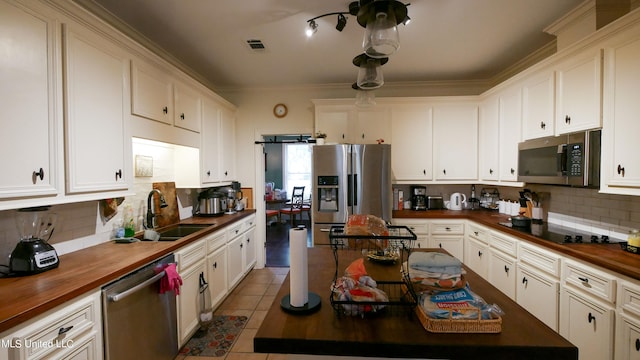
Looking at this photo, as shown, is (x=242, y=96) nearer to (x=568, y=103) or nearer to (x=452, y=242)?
(x=452, y=242)

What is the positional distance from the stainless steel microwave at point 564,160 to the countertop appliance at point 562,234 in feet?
1.36

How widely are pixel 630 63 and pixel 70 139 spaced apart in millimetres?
3339

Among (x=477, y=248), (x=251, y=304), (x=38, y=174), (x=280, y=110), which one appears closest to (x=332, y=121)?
(x=280, y=110)

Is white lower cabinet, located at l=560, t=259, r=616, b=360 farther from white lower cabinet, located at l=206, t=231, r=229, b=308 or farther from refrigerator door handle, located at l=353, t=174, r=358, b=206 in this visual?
white lower cabinet, located at l=206, t=231, r=229, b=308

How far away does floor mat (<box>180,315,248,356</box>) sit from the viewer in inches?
93.3

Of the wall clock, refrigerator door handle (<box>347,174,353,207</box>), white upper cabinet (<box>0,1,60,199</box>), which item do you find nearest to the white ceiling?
the wall clock

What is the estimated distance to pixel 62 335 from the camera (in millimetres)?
1280

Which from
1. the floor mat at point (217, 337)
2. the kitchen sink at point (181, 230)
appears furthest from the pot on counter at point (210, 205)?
the floor mat at point (217, 337)

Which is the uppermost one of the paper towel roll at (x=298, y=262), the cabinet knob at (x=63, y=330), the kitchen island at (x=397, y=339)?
the paper towel roll at (x=298, y=262)

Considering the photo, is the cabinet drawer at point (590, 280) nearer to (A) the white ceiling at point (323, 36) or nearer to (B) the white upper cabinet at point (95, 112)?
(A) the white ceiling at point (323, 36)

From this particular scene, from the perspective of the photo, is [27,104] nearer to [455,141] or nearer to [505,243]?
[505,243]

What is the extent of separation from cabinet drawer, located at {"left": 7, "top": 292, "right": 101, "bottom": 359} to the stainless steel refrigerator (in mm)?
2374

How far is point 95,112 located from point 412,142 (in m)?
3.31

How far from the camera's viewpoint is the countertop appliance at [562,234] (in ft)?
6.94
